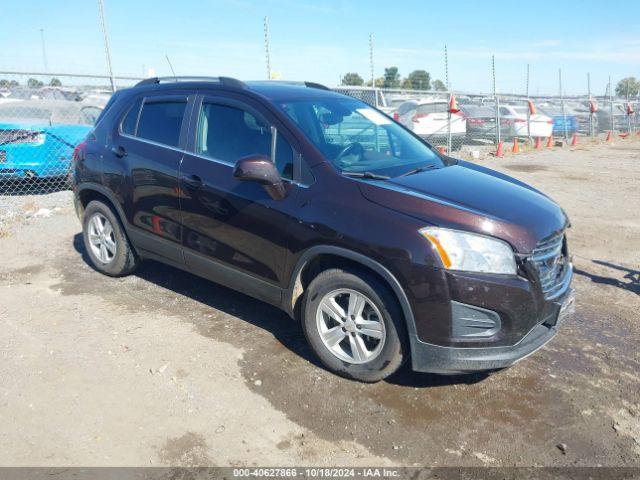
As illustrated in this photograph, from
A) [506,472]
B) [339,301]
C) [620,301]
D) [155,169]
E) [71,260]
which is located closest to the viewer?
[506,472]

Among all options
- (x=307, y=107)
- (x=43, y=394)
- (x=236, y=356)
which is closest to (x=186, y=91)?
(x=307, y=107)

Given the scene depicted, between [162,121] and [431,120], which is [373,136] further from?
[431,120]

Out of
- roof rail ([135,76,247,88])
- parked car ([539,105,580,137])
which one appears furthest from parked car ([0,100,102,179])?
parked car ([539,105,580,137])

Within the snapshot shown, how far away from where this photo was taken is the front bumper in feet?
10.5

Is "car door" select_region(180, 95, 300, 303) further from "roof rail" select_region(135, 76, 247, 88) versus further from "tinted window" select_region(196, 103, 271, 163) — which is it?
"roof rail" select_region(135, 76, 247, 88)

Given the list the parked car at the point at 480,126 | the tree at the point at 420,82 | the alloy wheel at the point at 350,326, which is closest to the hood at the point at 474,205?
the alloy wheel at the point at 350,326

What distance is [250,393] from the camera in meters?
3.50

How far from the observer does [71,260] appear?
606cm

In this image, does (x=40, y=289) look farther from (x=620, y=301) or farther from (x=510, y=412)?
(x=620, y=301)

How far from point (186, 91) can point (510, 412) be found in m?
3.42

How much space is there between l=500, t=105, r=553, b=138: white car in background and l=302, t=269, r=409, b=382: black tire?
53.7 ft

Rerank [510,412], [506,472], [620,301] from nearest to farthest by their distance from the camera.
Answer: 1. [506,472]
2. [510,412]
3. [620,301]

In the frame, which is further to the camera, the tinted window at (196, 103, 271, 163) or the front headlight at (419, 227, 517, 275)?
the tinted window at (196, 103, 271, 163)

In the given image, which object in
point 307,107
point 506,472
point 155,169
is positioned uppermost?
point 307,107
